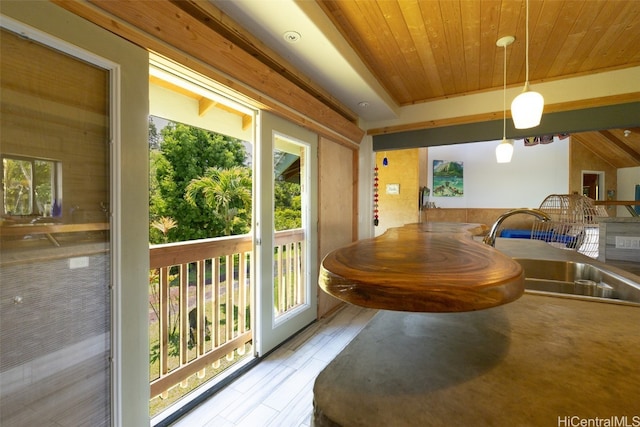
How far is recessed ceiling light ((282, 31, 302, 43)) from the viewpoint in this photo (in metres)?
1.80

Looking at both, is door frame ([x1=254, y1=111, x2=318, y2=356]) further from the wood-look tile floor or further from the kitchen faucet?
the kitchen faucet

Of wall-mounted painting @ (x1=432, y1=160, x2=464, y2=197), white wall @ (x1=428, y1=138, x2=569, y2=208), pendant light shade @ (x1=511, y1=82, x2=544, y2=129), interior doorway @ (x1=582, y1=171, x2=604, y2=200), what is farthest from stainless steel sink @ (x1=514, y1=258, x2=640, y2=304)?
interior doorway @ (x1=582, y1=171, x2=604, y2=200)

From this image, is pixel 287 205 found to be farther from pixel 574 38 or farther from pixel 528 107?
pixel 574 38

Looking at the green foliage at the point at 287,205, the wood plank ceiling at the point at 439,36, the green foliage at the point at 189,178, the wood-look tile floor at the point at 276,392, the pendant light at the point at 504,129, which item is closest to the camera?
the wood plank ceiling at the point at 439,36

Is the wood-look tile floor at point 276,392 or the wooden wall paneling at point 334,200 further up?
the wooden wall paneling at point 334,200

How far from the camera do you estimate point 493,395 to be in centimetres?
44

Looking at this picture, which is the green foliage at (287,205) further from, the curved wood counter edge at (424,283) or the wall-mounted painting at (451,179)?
the wall-mounted painting at (451,179)

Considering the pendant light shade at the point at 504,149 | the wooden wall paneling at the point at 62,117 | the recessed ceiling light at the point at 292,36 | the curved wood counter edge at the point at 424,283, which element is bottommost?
the curved wood counter edge at the point at 424,283

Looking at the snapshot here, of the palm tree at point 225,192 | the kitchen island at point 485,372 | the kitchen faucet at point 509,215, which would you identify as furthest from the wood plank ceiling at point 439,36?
the kitchen island at point 485,372

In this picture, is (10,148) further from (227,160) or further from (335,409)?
(227,160)

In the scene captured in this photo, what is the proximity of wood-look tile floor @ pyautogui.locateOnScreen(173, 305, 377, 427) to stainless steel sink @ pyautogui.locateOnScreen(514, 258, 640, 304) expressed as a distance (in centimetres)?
142

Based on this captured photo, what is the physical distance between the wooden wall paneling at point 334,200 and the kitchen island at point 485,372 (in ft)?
6.71

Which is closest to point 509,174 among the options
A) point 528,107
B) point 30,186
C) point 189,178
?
point 528,107

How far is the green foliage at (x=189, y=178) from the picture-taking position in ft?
9.98
